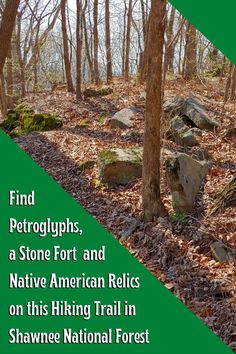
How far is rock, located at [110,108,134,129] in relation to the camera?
1033 centimetres

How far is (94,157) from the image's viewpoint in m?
8.65

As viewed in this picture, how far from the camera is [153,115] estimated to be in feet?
18.9

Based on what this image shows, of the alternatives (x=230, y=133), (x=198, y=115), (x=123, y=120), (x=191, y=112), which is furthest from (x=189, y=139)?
(x=123, y=120)

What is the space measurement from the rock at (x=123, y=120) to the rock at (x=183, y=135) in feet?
5.10

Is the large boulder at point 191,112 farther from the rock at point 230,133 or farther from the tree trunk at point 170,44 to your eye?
the tree trunk at point 170,44

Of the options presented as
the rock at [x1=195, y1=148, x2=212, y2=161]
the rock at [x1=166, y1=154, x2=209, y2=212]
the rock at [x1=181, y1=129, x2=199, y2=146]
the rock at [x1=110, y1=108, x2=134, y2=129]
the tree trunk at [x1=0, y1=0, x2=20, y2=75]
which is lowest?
the rock at [x1=166, y1=154, x2=209, y2=212]

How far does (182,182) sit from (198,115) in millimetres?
3994

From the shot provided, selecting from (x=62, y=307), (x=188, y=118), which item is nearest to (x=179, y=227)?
(x=62, y=307)

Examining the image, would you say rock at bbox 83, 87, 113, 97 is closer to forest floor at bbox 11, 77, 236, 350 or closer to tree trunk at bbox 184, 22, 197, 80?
forest floor at bbox 11, 77, 236, 350

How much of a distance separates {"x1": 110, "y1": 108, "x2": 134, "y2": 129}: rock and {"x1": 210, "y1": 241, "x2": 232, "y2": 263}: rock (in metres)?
5.69

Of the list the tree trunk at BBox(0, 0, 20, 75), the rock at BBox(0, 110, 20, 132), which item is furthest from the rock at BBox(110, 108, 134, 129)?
the tree trunk at BBox(0, 0, 20, 75)

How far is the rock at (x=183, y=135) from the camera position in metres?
8.57

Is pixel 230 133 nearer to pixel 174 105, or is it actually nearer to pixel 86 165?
pixel 174 105

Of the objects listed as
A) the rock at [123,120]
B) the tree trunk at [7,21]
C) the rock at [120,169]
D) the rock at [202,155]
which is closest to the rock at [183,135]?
the rock at [202,155]
